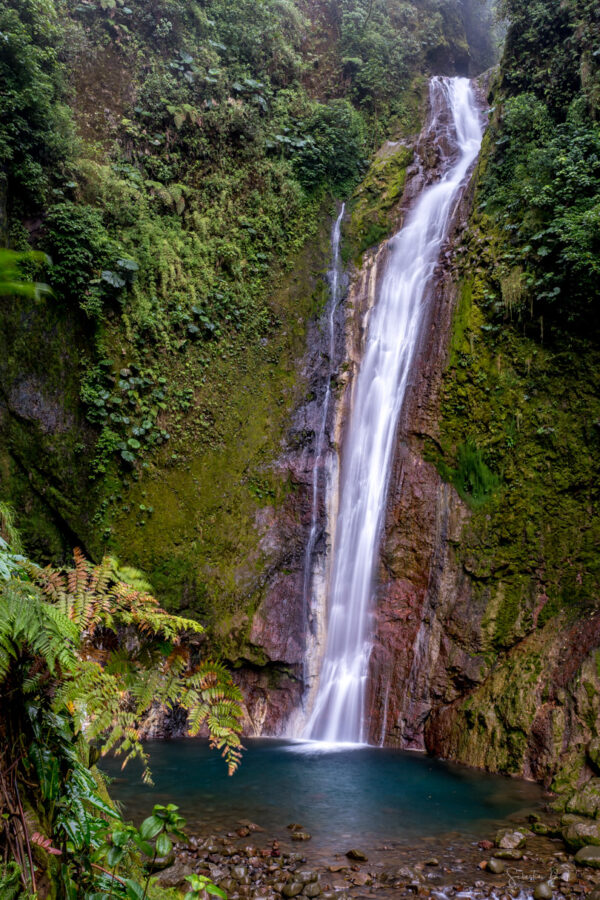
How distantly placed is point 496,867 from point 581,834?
105 cm

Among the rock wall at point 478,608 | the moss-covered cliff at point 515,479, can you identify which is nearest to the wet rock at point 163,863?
the rock wall at point 478,608

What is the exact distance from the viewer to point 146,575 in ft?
32.7

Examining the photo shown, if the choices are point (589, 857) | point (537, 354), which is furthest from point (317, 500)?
point (589, 857)

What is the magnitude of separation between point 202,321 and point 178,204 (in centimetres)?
319

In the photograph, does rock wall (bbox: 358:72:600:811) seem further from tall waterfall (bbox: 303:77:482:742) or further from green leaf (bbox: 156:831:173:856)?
green leaf (bbox: 156:831:173:856)

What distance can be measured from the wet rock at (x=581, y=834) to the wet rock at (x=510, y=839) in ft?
1.35

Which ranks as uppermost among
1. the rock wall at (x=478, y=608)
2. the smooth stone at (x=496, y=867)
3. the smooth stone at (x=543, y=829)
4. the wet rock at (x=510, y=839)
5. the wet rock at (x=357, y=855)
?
the rock wall at (x=478, y=608)

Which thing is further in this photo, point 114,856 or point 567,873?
point 567,873

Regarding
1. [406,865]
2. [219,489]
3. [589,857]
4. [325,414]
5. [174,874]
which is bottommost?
[174,874]

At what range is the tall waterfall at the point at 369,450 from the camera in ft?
32.1

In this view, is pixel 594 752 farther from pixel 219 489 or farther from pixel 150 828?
pixel 219 489

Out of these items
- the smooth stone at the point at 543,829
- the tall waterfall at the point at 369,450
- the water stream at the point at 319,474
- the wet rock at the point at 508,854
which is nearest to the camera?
the wet rock at the point at 508,854

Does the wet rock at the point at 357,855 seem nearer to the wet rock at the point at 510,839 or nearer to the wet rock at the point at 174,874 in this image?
the wet rock at the point at 510,839

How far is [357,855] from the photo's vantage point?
4.99 m
